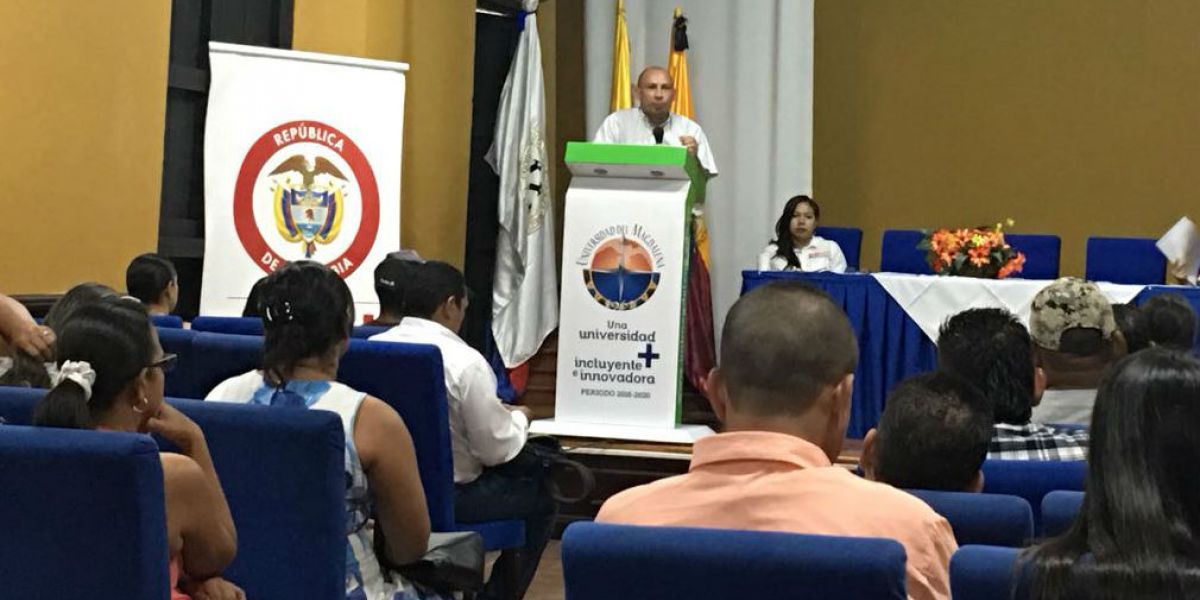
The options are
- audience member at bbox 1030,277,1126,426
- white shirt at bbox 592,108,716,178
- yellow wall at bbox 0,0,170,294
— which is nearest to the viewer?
audience member at bbox 1030,277,1126,426

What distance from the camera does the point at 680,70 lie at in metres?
8.46

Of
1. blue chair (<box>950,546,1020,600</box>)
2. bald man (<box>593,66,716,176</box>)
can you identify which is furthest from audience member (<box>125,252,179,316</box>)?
blue chair (<box>950,546,1020,600</box>)

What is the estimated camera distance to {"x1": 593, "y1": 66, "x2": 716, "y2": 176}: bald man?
7.30m

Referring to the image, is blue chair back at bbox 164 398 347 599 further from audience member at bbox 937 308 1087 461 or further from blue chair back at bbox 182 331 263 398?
audience member at bbox 937 308 1087 461

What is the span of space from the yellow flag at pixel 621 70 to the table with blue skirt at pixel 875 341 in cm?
186

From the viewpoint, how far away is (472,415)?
12.0 feet

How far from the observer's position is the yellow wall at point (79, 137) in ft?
16.5

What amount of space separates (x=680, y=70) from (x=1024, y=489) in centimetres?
626

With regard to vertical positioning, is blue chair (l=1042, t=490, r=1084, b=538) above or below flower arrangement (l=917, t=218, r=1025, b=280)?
below

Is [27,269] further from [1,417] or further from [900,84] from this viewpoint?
[900,84]

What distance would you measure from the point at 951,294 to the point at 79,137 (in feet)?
12.6

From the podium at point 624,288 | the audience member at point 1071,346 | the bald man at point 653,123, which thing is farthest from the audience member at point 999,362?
the bald man at point 653,123

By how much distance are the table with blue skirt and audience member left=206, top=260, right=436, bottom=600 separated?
4394 mm

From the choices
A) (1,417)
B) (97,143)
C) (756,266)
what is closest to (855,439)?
(756,266)
